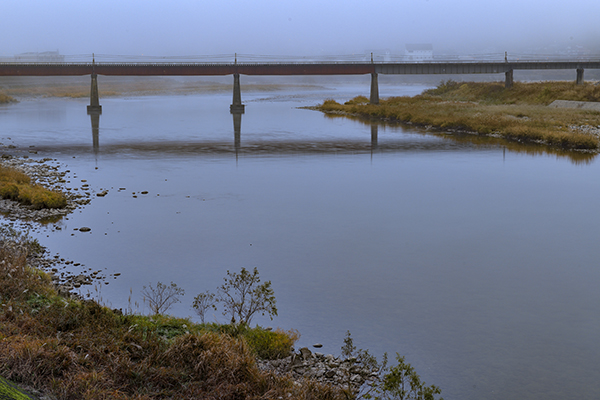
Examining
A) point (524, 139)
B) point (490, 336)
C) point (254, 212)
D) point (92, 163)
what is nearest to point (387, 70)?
point (524, 139)

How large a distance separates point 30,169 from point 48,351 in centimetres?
2793

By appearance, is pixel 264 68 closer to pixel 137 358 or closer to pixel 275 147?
pixel 275 147

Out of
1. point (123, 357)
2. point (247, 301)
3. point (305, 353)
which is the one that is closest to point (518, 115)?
point (247, 301)

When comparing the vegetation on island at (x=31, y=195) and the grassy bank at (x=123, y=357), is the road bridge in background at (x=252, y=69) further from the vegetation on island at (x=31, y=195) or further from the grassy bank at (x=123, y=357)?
the grassy bank at (x=123, y=357)

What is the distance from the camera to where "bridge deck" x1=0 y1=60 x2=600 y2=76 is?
8250 centimetres

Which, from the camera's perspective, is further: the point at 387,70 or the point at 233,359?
the point at 387,70

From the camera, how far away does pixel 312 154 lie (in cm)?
4331

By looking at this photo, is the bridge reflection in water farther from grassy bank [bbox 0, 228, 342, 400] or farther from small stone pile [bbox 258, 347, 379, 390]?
grassy bank [bbox 0, 228, 342, 400]

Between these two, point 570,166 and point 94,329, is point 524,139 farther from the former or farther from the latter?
point 94,329

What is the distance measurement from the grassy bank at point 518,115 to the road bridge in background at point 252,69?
555 cm

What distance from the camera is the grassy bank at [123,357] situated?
25.8 feet

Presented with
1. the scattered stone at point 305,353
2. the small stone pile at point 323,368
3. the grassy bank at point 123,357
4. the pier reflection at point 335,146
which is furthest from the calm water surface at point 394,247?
A: the grassy bank at point 123,357

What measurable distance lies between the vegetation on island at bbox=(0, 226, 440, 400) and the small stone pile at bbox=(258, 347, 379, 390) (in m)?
0.19

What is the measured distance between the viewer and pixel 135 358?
916 centimetres
